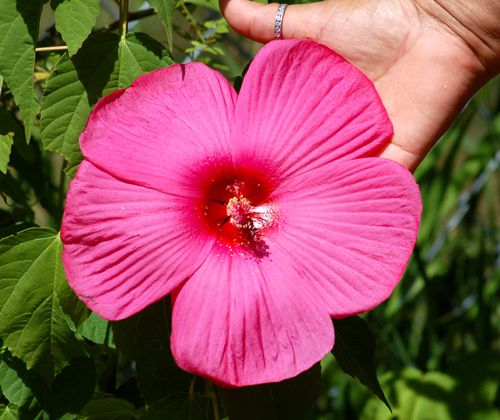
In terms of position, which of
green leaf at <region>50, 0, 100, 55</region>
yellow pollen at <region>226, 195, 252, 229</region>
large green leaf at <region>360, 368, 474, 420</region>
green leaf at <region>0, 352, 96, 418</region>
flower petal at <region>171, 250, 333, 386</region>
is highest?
green leaf at <region>50, 0, 100, 55</region>

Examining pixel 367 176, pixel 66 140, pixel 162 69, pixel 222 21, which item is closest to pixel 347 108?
pixel 367 176

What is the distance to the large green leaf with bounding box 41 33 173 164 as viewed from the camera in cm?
81

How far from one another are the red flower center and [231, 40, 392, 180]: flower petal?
3 cm

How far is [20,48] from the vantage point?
0.81 m

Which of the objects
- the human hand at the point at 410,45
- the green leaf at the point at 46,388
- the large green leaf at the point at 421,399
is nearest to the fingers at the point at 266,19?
the human hand at the point at 410,45

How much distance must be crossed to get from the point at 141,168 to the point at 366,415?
150cm

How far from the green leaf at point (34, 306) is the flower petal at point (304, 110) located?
251mm

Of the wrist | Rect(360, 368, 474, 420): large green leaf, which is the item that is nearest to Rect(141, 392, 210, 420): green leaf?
the wrist

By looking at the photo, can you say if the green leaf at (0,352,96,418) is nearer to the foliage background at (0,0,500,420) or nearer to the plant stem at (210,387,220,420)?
the foliage background at (0,0,500,420)

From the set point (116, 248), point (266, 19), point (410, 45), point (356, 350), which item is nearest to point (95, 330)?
point (116, 248)

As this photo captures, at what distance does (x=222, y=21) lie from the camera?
1.13 meters

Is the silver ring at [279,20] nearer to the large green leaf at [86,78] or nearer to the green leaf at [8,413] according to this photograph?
the large green leaf at [86,78]

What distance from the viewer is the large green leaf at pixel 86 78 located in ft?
2.67

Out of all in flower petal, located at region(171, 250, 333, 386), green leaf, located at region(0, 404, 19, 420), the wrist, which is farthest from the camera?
the wrist
